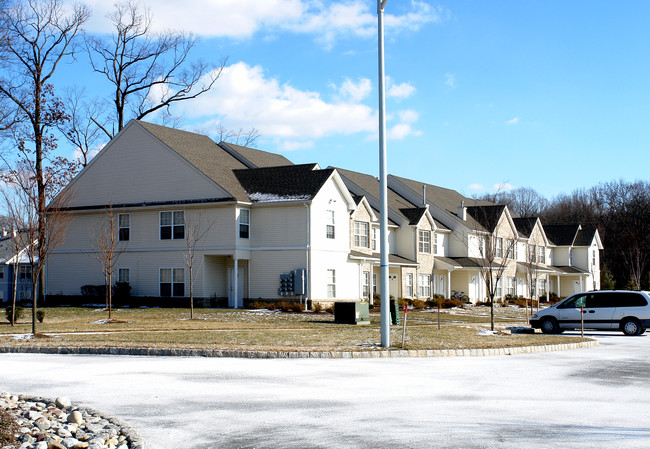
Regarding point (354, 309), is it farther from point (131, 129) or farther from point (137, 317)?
point (131, 129)

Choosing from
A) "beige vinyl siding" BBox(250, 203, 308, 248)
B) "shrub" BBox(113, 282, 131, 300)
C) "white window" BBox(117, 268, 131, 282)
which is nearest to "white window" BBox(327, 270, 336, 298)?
"beige vinyl siding" BBox(250, 203, 308, 248)

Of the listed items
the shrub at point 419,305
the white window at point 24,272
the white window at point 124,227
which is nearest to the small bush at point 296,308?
the shrub at point 419,305

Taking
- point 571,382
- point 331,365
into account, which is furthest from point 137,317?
point 571,382

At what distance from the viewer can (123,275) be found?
4366 centimetres

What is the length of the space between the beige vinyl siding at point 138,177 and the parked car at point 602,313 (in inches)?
750

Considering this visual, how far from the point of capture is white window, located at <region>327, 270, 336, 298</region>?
42.1m

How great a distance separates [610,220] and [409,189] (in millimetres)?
47697

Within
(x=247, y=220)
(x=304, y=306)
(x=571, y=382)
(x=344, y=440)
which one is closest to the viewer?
(x=344, y=440)

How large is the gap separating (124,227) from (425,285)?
22223 mm

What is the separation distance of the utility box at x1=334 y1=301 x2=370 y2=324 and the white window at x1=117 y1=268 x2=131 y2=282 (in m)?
17.9

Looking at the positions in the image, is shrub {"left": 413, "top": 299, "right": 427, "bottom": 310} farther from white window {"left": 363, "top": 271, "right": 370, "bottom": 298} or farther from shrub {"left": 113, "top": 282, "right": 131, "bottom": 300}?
shrub {"left": 113, "top": 282, "right": 131, "bottom": 300}

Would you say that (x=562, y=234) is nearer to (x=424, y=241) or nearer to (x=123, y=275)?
(x=424, y=241)

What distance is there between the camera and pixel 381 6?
61.9 ft

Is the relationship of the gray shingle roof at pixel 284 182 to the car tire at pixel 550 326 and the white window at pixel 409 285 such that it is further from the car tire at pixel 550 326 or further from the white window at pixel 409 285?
the car tire at pixel 550 326
